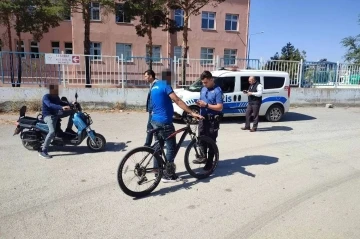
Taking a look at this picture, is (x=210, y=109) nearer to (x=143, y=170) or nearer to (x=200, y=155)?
(x=200, y=155)

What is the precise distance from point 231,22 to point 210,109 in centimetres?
2587

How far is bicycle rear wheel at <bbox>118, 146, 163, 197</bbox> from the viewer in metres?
3.89

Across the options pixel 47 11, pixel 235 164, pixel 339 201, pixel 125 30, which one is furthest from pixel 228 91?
pixel 125 30

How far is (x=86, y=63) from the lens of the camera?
36.8 ft

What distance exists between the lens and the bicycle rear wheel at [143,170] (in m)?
3.89

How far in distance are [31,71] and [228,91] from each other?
7380mm

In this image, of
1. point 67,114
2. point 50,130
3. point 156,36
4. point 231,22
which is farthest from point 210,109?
point 231,22

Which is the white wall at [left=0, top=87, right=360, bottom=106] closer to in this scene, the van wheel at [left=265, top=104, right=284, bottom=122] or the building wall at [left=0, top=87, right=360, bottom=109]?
the building wall at [left=0, top=87, right=360, bottom=109]

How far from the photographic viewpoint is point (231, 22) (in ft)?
93.2

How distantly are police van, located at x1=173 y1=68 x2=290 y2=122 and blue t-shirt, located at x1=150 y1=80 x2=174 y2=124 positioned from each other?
4.59 m

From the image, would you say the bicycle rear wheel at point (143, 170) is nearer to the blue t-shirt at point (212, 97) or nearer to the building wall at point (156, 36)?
the blue t-shirt at point (212, 97)

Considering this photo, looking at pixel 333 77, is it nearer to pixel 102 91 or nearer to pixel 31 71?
pixel 102 91

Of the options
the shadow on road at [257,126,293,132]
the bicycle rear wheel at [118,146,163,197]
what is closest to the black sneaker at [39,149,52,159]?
the bicycle rear wheel at [118,146,163,197]

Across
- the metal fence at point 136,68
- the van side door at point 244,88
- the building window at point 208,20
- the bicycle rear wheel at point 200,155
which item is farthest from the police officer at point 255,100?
the building window at point 208,20
